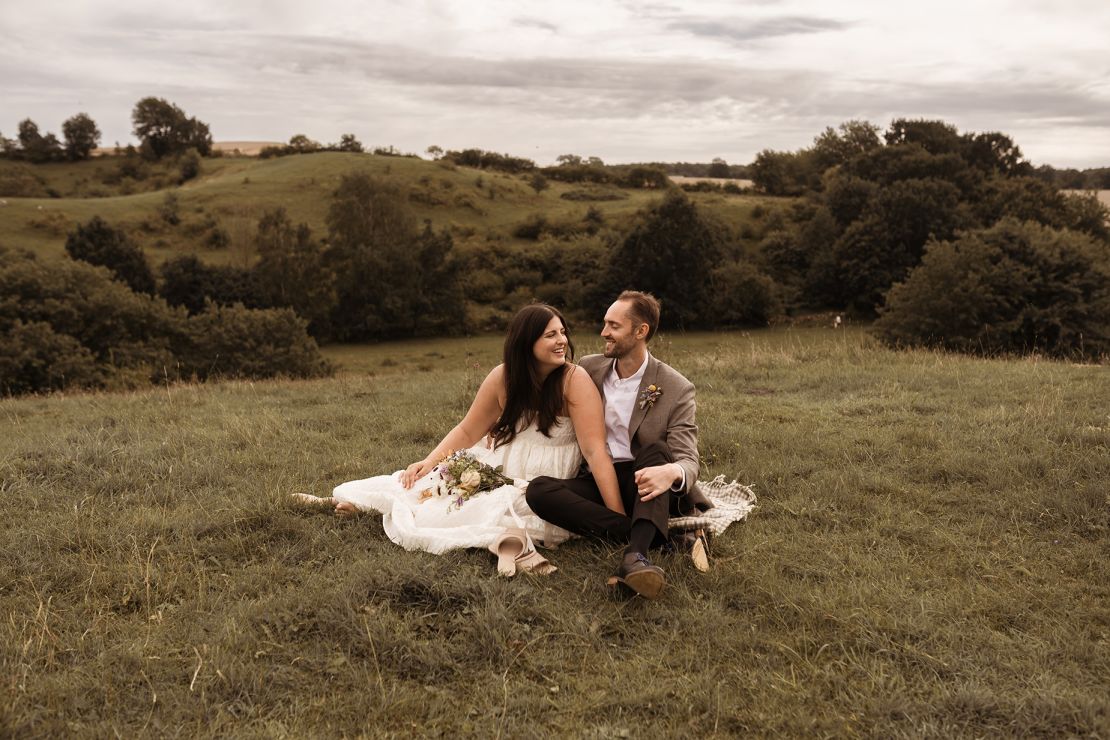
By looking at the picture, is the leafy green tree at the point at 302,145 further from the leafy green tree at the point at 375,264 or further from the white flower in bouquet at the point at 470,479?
the white flower in bouquet at the point at 470,479

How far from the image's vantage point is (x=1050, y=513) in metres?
6.17

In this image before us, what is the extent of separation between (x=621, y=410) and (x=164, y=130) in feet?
362

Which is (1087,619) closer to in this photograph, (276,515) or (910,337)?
(276,515)

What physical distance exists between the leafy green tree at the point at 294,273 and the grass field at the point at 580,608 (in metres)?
40.9

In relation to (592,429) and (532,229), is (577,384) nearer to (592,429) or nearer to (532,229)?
(592,429)

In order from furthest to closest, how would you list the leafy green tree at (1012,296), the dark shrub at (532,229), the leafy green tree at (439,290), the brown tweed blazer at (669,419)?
the dark shrub at (532,229), the leafy green tree at (439,290), the leafy green tree at (1012,296), the brown tweed blazer at (669,419)

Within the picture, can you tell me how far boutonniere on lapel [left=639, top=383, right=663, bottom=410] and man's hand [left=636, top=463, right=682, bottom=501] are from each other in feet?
2.39

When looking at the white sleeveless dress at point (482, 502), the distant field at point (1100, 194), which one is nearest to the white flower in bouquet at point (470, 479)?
the white sleeveless dress at point (482, 502)

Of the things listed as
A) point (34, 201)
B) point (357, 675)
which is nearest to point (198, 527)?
point (357, 675)

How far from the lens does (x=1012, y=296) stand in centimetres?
3034

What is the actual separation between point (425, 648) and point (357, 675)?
40 centimetres

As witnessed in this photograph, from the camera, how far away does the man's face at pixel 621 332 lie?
19.2 ft

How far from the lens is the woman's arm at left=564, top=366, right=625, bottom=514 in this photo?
18.8 ft

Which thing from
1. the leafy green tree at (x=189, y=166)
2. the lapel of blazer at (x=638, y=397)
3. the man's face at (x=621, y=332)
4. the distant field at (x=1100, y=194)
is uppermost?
the leafy green tree at (x=189, y=166)
